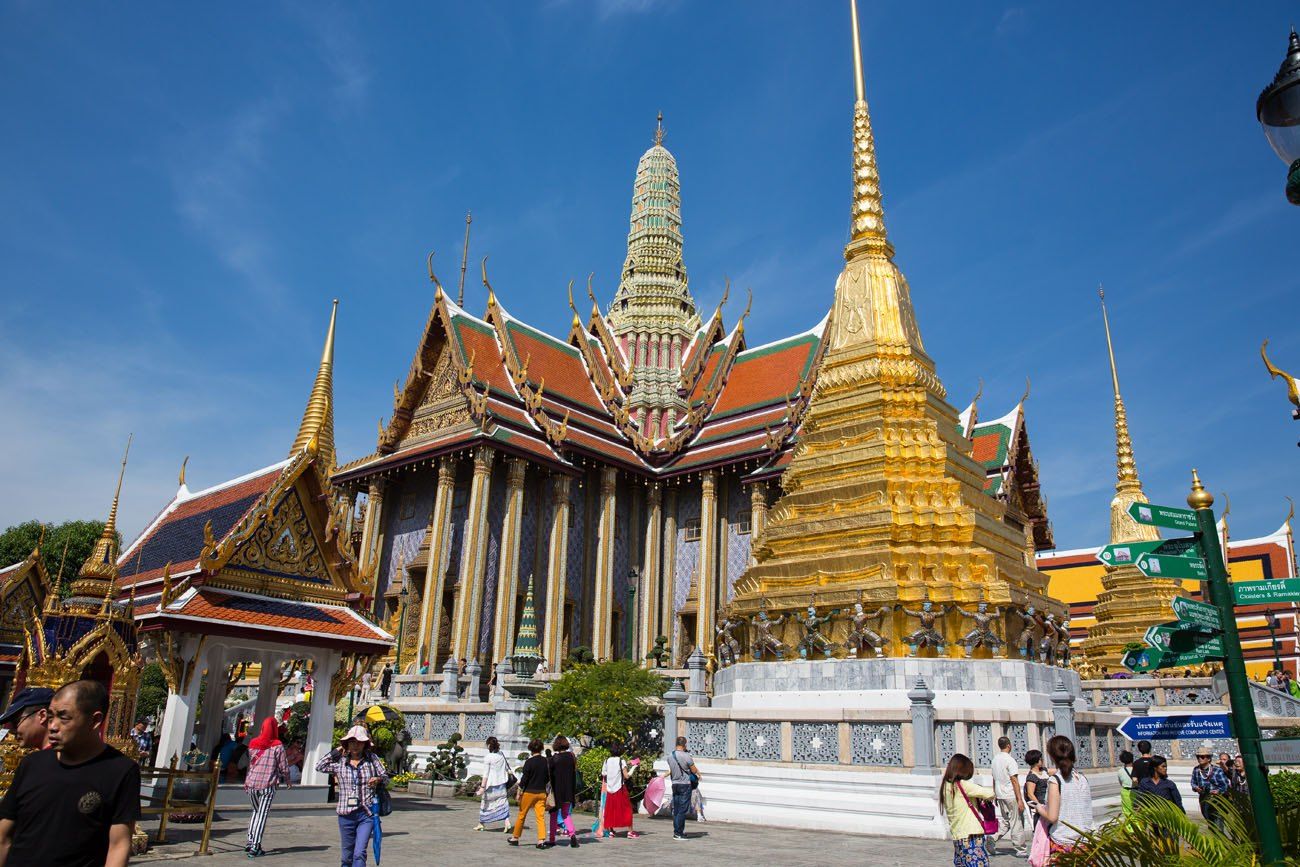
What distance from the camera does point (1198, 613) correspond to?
4.35 meters

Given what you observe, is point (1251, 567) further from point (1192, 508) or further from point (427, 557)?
point (1192, 508)

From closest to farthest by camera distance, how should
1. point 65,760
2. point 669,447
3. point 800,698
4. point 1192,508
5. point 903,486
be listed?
point 65,760, point 1192,508, point 800,698, point 903,486, point 669,447

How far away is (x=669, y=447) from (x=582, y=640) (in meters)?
6.02

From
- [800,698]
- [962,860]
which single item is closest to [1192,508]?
[962,860]

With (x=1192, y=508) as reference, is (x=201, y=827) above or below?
below

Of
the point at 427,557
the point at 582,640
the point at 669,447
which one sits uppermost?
the point at 669,447

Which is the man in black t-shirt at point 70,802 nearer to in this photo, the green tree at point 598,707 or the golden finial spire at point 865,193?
the green tree at point 598,707

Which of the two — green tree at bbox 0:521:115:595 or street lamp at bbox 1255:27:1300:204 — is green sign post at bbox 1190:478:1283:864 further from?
green tree at bbox 0:521:115:595

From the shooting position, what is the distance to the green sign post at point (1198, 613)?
14.2 feet

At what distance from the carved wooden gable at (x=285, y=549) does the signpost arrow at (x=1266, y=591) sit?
9.11m

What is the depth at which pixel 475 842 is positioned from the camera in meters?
8.65

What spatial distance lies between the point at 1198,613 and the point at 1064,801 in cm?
134

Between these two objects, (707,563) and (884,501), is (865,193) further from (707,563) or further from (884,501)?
(707,563)

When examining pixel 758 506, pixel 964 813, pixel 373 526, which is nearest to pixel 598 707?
pixel 964 813
